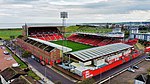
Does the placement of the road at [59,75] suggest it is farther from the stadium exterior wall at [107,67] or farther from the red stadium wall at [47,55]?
the red stadium wall at [47,55]

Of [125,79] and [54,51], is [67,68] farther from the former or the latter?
[125,79]

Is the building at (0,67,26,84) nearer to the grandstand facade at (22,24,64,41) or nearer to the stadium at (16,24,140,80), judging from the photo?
the stadium at (16,24,140,80)

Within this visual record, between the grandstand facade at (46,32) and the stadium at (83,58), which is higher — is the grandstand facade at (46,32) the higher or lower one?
the higher one

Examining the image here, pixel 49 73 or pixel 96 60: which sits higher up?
pixel 96 60

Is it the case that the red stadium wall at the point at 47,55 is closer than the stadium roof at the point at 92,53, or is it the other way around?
the stadium roof at the point at 92,53

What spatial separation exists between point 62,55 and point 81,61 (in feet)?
22.3

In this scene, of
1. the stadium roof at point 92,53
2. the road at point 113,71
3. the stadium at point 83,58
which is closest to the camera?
the road at point 113,71

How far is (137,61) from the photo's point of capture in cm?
3853

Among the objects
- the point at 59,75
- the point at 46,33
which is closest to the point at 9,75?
the point at 59,75

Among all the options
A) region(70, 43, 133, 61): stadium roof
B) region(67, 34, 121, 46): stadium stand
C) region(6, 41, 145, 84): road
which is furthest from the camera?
region(67, 34, 121, 46): stadium stand

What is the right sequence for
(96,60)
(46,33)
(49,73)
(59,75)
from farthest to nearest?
(46,33)
(96,60)
(49,73)
(59,75)

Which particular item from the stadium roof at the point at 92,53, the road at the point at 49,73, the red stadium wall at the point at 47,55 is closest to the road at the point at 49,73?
the road at the point at 49,73

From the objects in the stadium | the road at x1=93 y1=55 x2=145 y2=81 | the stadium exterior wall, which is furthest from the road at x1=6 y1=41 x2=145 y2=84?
the stadium

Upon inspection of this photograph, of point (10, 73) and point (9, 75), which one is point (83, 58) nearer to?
point (10, 73)
